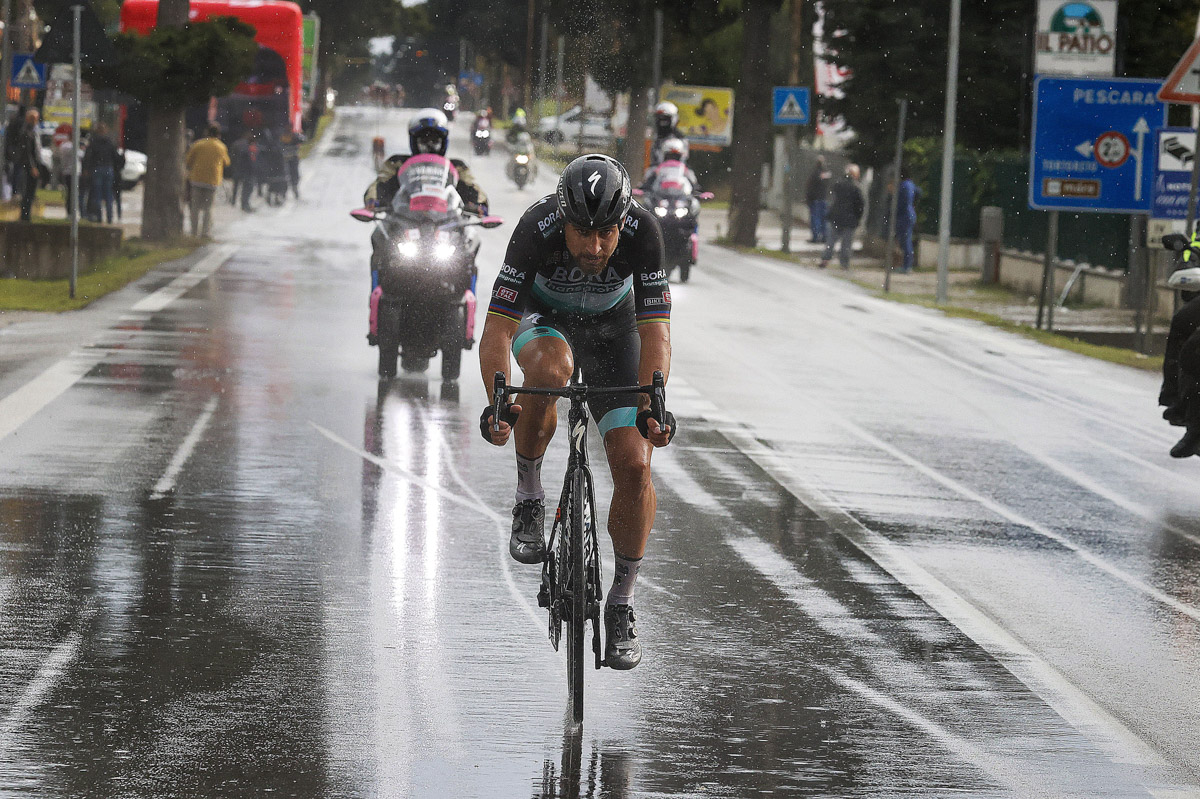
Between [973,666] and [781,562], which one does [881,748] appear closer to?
[973,666]

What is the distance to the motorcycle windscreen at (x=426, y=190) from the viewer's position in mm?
14859

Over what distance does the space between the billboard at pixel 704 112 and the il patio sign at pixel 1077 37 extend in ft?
106

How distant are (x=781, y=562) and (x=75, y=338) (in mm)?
9857

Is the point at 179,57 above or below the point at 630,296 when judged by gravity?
above

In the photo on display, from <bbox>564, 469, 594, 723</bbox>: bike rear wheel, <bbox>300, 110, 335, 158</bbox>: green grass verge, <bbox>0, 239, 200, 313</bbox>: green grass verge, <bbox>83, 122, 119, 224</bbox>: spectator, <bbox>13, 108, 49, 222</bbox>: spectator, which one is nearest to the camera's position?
<bbox>564, 469, 594, 723</bbox>: bike rear wheel

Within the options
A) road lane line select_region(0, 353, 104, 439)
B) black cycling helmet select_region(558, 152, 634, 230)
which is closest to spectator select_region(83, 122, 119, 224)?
road lane line select_region(0, 353, 104, 439)

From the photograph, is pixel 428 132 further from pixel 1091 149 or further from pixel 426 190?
pixel 1091 149

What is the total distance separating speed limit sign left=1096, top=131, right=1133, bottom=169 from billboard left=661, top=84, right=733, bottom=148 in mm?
33959

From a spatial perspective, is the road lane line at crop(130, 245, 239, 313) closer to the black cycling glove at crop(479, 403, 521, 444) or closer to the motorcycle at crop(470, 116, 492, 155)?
the black cycling glove at crop(479, 403, 521, 444)

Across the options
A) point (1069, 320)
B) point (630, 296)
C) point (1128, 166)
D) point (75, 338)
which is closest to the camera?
point (630, 296)

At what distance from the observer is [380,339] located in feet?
49.6

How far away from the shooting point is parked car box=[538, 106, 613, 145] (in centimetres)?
8075

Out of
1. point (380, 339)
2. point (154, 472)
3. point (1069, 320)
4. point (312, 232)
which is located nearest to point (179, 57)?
point (312, 232)

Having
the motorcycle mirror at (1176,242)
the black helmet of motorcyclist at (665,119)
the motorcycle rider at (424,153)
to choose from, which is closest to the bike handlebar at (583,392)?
the motorcycle mirror at (1176,242)
